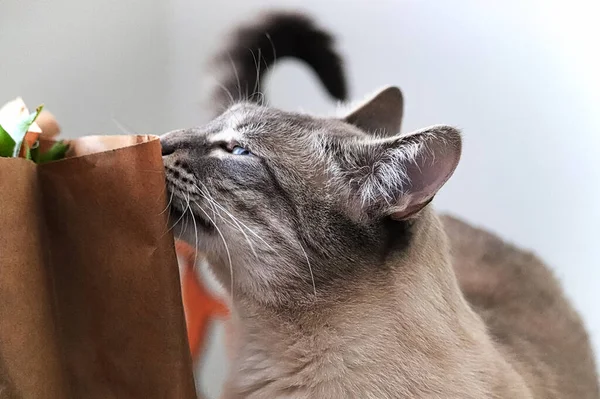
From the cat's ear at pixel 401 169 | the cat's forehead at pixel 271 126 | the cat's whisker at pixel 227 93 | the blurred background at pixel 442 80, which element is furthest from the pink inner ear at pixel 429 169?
the blurred background at pixel 442 80

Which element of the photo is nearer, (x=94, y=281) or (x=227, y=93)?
(x=94, y=281)

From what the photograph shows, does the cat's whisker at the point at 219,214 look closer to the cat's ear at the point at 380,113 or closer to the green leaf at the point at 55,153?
the green leaf at the point at 55,153

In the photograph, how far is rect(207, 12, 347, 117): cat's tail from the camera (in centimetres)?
120

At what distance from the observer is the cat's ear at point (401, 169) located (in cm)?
76

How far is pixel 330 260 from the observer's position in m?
0.83

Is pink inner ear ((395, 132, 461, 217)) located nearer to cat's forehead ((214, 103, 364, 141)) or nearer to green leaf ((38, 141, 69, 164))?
cat's forehead ((214, 103, 364, 141))

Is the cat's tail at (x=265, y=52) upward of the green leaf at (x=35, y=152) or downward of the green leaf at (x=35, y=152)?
upward

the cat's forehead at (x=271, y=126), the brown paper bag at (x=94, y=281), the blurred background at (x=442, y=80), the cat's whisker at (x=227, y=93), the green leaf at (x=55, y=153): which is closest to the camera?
the brown paper bag at (x=94, y=281)

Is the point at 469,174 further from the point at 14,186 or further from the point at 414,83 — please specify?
the point at 14,186

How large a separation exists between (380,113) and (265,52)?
0.89 ft

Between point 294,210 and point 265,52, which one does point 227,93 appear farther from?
point 294,210

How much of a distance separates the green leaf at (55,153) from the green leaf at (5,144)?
0.23 ft

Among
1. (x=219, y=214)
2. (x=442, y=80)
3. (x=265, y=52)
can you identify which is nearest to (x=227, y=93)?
(x=265, y=52)

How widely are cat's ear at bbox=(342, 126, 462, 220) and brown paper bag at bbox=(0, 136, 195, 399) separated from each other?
0.91 ft
